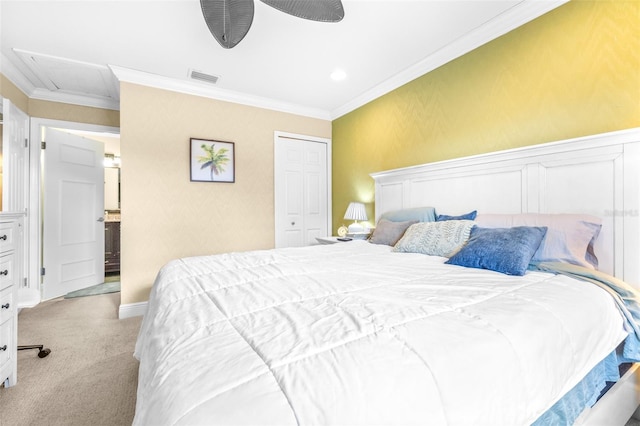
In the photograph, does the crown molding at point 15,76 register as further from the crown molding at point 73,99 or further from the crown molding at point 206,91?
the crown molding at point 206,91

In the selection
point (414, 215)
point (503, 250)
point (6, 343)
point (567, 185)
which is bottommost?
point (6, 343)

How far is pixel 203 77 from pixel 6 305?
2.60 meters

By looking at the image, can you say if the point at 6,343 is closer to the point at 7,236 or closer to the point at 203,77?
the point at 7,236

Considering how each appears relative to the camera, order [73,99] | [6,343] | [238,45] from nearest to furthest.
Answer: [6,343] < [238,45] < [73,99]

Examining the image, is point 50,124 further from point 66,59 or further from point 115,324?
point 115,324

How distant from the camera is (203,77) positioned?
3.16 m

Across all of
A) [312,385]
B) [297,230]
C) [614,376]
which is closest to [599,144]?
[614,376]

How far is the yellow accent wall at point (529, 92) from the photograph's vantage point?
1693 millimetres

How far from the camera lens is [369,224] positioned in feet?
12.0

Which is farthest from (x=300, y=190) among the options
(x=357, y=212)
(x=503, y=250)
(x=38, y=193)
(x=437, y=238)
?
(x=38, y=193)

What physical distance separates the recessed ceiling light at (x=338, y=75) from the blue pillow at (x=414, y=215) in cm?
160

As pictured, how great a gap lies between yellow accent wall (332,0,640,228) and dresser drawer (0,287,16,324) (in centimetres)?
331

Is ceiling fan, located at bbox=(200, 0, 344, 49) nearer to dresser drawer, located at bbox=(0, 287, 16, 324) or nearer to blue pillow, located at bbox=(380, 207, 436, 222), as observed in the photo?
blue pillow, located at bbox=(380, 207, 436, 222)

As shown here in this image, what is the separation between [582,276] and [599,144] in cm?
85
